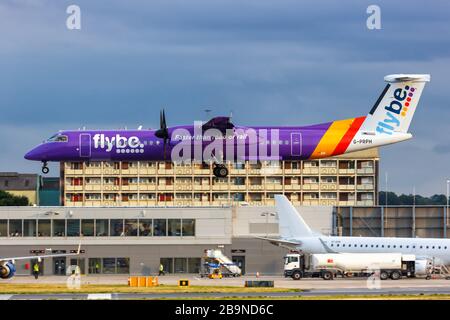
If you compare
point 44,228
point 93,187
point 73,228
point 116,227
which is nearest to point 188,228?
point 116,227

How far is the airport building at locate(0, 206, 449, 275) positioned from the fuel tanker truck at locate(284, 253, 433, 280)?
22.9 metres

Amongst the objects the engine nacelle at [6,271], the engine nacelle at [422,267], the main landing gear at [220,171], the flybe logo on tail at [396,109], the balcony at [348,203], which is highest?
the flybe logo on tail at [396,109]

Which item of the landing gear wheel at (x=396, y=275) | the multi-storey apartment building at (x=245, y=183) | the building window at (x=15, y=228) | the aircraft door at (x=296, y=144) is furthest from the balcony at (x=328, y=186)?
the aircraft door at (x=296, y=144)

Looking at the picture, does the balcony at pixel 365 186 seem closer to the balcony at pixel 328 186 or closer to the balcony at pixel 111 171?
the balcony at pixel 328 186

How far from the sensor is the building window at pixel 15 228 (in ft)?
368

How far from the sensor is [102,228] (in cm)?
11250

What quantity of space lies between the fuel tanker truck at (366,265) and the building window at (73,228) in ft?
113

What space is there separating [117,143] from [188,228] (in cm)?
4346

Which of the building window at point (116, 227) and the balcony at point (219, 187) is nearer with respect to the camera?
the building window at point (116, 227)

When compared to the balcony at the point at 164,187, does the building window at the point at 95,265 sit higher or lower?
lower

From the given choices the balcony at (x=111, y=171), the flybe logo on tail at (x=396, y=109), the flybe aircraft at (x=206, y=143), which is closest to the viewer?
the flybe aircraft at (x=206, y=143)
